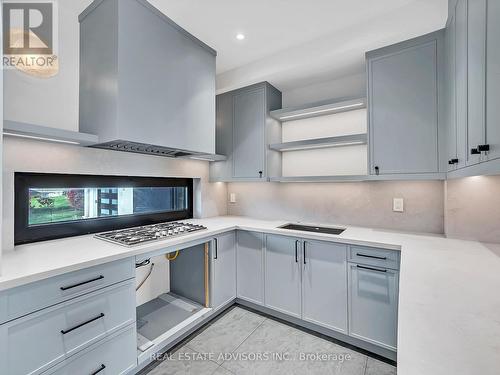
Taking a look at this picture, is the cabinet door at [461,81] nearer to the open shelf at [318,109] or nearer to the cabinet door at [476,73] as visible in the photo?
the cabinet door at [476,73]

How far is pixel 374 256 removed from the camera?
1.73 meters

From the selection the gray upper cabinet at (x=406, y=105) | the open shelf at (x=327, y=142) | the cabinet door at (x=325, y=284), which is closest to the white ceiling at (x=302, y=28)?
the gray upper cabinet at (x=406, y=105)

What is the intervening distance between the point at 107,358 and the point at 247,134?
2.23 meters

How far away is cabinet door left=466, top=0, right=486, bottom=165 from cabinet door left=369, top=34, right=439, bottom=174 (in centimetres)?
64

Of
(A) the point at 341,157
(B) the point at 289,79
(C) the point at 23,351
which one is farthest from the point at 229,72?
(C) the point at 23,351

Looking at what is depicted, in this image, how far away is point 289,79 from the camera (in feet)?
8.09

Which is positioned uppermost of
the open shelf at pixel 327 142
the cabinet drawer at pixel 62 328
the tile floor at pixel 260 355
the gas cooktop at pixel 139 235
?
the open shelf at pixel 327 142

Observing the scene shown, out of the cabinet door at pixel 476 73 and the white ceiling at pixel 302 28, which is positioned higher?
the white ceiling at pixel 302 28

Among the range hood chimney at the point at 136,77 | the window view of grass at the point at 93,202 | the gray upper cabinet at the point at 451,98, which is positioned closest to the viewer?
the gray upper cabinet at the point at 451,98

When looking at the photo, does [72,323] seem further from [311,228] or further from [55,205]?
[311,228]

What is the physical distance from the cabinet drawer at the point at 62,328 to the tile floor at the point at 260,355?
567mm

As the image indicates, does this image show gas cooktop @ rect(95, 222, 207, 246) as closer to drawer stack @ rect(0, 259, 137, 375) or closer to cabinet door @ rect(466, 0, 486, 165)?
drawer stack @ rect(0, 259, 137, 375)

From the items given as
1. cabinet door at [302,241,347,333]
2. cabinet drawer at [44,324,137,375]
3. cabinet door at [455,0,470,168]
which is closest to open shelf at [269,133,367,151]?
cabinet door at [455,0,470,168]

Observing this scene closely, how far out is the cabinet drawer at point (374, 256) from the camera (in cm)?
165
